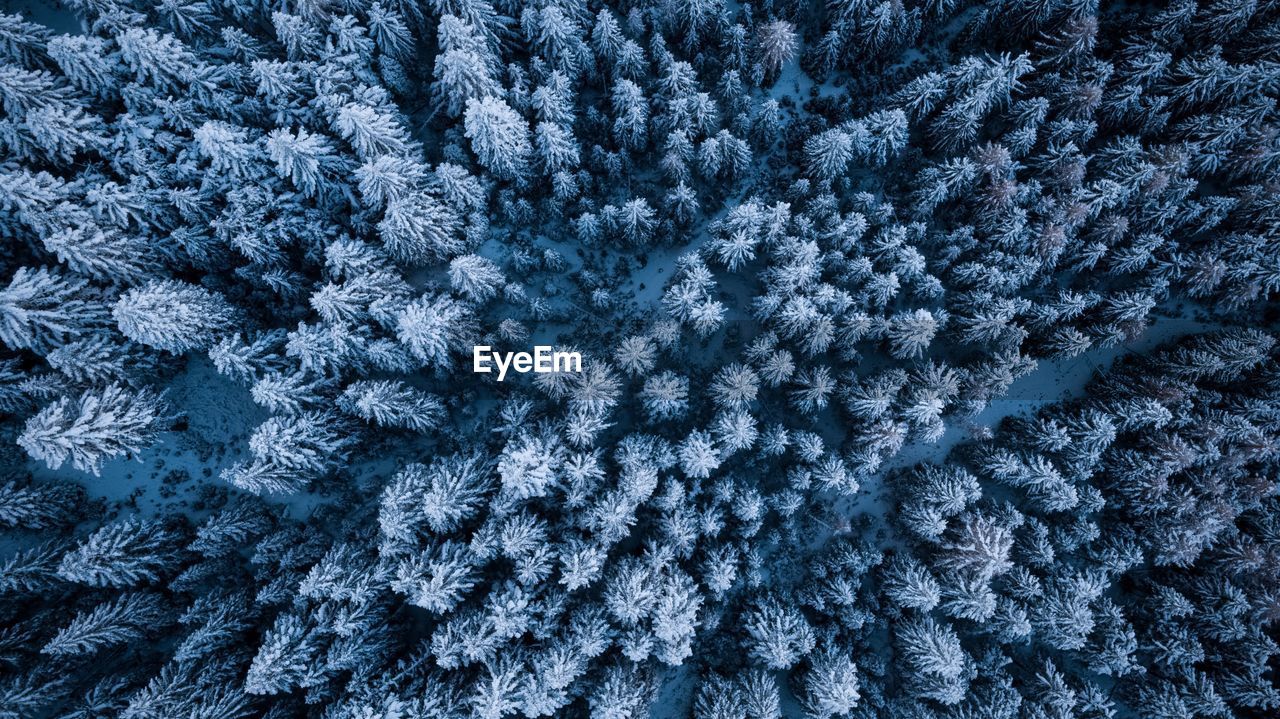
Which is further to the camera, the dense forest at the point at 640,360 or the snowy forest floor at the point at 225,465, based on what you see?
the snowy forest floor at the point at 225,465

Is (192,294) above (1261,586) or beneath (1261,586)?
above

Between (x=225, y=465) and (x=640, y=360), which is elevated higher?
(x=640, y=360)

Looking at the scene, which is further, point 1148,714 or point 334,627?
point 1148,714

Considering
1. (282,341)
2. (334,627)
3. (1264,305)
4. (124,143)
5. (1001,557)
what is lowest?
(334,627)

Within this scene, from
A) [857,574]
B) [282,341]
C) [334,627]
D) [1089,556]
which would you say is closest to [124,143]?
[282,341]

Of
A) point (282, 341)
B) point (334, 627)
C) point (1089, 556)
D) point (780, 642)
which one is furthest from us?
point (1089, 556)

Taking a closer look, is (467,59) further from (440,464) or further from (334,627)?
(334,627)

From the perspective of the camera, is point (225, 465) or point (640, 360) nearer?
point (640, 360)

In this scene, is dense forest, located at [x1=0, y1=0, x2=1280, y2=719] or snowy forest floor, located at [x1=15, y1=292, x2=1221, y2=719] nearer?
dense forest, located at [x1=0, y1=0, x2=1280, y2=719]
